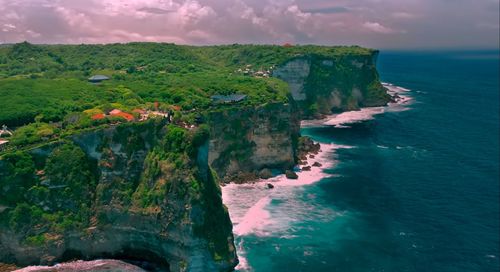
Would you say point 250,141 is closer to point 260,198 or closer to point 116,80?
point 260,198

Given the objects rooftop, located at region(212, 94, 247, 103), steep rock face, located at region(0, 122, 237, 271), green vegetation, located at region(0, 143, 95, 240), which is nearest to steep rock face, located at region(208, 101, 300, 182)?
rooftop, located at region(212, 94, 247, 103)

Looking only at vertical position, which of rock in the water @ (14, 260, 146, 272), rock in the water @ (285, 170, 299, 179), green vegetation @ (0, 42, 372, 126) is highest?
green vegetation @ (0, 42, 372, 126)

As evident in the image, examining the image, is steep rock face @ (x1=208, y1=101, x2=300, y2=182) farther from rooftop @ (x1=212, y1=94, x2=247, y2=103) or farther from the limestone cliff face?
the limestone cliff face

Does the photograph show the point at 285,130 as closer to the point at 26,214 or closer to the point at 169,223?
the point at 169,223

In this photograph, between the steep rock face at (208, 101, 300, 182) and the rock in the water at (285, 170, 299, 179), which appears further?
the rock in the water at (285, 170, 299, 179)

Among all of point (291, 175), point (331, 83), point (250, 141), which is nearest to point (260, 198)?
point (291, 175)

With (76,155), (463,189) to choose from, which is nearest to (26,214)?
(76,155)
